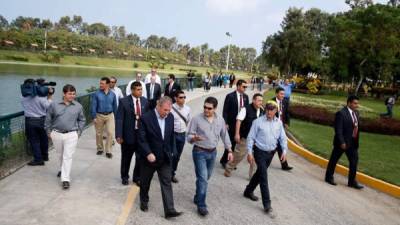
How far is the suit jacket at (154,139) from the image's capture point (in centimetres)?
556

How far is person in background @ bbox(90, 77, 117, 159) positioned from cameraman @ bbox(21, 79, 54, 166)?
1187mm

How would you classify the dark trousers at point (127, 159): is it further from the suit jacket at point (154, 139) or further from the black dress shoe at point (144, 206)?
the suit jacket at point (154, 139)

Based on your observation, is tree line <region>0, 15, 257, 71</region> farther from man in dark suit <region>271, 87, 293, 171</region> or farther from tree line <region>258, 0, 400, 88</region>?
man in dark suit <region>271, 87, 293, 171</region>

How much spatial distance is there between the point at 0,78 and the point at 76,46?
6011 cm

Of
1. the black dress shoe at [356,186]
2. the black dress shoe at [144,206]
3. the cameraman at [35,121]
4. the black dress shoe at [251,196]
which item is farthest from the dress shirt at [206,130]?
the black dress shoe at [356,186]

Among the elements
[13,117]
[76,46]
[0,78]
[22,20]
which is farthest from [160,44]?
[13,117]

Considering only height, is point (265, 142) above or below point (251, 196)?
above

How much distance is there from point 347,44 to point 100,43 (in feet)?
260

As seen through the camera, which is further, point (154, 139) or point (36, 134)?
point (36, 134)

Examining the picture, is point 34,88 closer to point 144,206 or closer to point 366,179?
point 144,206

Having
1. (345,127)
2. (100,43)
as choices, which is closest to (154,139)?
(345,127)

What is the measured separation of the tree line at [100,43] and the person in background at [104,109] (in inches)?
2805

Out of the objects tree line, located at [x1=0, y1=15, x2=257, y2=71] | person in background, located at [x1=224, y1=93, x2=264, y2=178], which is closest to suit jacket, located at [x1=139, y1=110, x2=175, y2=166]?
person in background, located at [x1=224, y1=93, x2=264, y2=178]

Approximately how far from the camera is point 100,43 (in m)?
106
